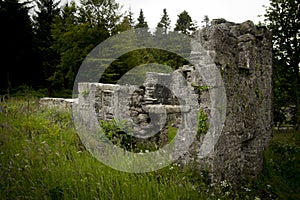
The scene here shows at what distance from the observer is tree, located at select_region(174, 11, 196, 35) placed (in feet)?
95.6

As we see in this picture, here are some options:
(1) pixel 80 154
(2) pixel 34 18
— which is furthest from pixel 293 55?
(2) pixel 34 18

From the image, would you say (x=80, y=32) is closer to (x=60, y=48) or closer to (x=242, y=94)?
(x=60, y=48)

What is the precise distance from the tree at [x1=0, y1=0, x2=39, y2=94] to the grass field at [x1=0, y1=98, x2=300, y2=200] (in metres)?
15.4

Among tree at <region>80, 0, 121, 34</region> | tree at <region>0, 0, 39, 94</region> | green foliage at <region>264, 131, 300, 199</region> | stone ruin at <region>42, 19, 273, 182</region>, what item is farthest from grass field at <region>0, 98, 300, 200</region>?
tree at <region>80, 0, 121, 34</region>

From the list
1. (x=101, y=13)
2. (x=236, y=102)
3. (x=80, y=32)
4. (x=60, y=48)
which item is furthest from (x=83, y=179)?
(x=101, y=13)

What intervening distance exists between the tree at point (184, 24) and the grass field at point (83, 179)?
2428 cm

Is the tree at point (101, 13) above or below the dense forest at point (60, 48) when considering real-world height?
above

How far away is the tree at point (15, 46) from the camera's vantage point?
19766 millimetres

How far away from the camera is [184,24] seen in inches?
1242

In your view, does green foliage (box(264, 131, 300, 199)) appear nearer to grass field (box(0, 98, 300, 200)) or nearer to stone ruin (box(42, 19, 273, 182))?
grass field (box(0, 98, 300, 200))

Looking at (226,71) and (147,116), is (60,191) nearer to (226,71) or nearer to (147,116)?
(226,71)

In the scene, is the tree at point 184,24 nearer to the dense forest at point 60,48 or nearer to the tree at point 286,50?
the dense forest at point 60,48

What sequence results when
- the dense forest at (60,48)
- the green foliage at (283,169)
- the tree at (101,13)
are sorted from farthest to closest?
the tree at (101,13), the dense forest at (60,48), the green foliage at (283,169)

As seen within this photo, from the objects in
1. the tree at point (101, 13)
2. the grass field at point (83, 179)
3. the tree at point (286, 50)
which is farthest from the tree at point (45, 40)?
the grass field at point (83, 179)
